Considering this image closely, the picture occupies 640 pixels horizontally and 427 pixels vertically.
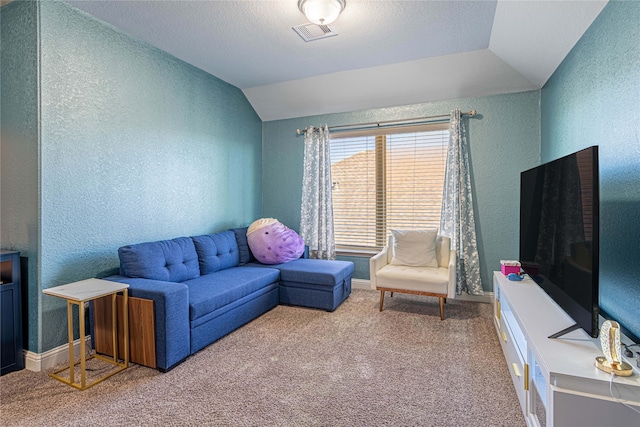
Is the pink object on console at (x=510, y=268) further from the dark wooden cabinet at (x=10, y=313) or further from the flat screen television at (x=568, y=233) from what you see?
the dark wooden cabinet at (x=10, y=313)

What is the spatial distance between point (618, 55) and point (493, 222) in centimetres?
215

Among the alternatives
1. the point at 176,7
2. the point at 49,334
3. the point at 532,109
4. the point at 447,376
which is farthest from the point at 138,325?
the point at 532,109

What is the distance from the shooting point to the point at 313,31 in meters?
2.87

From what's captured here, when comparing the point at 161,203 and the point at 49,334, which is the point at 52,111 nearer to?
the point at 161,203

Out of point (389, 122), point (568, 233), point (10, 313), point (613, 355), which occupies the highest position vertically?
point (389, 122)

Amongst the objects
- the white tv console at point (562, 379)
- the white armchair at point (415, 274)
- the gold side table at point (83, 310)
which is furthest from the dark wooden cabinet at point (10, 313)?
the white tv console at point (562, 379)

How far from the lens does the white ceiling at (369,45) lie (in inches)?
98.2

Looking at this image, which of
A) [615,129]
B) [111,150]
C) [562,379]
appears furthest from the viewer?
[111,150]

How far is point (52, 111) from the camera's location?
7.75 ft

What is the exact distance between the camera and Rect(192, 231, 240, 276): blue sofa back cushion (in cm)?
336

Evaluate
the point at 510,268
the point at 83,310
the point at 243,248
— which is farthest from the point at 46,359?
the point at 510,268

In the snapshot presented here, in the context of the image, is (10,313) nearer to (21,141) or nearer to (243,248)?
(21,141)

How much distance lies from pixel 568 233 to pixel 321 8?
2098 millimetres

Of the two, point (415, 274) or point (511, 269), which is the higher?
point (511, 269)
